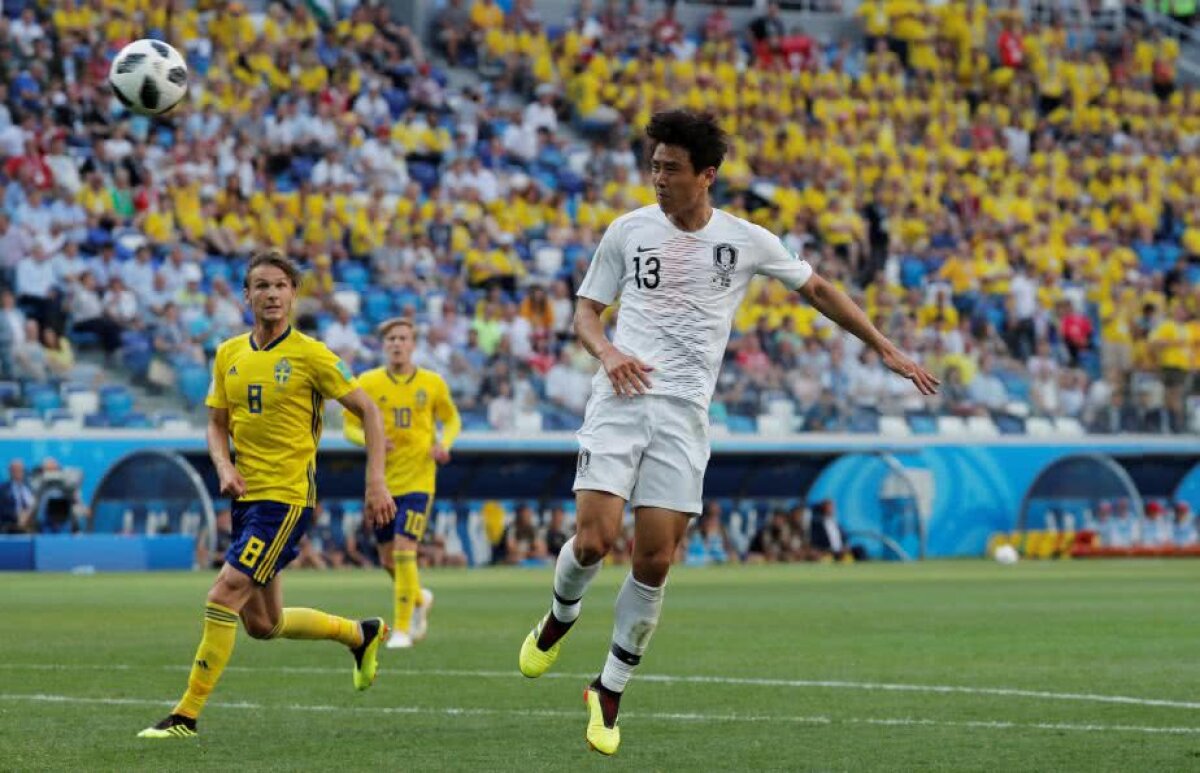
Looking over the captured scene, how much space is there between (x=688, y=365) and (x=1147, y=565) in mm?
24140

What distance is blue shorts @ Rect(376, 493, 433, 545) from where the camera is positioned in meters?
16.1

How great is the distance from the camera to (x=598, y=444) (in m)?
8.71

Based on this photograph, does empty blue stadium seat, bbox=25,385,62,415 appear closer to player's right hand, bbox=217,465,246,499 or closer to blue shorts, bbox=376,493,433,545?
blue shorts, bbox=376,493,433,545

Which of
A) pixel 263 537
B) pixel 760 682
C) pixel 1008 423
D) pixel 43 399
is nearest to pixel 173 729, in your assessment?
pixel 263 537

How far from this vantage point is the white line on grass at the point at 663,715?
9.55 m

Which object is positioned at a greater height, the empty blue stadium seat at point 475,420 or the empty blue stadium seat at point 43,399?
the empty blue stadium seat at point 43,399

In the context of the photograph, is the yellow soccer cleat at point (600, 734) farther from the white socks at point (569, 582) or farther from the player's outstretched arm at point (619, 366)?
the player's outstretched arm at point (619, 366)

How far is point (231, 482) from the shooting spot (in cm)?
963

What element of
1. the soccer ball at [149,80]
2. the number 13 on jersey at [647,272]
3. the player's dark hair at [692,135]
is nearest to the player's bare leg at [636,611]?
the number 13 on jersey at [647,272]

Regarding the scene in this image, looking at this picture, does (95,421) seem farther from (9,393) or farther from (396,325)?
(396,325)

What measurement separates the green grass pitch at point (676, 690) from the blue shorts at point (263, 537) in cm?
74

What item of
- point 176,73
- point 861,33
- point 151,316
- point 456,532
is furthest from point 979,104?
point 176,73

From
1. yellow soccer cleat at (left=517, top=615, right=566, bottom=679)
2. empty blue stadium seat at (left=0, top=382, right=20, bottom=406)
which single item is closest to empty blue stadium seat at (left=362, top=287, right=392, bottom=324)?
empty blue stadium seat at (left=0, top=382, right=20, bottom=406)

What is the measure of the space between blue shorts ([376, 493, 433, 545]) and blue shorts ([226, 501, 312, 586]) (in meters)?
5.90
